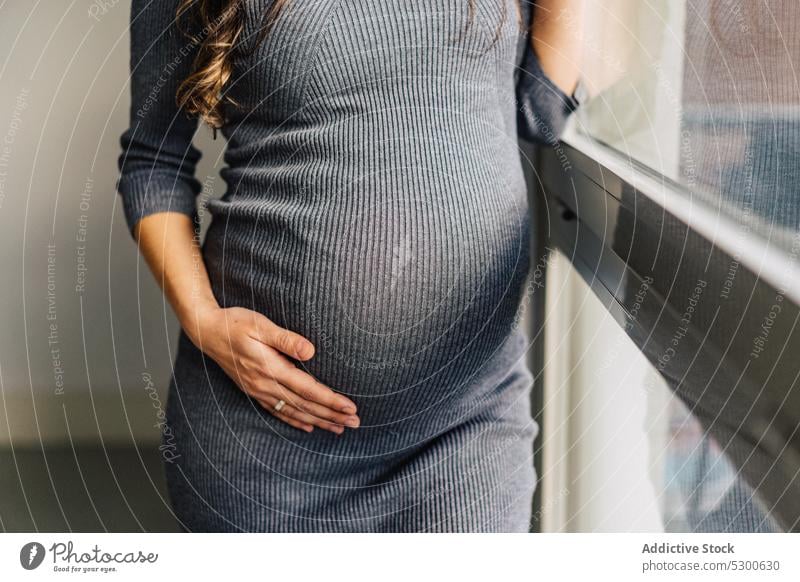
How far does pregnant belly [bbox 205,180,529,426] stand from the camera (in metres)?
0.33

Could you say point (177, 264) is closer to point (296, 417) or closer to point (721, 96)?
point (296, 417)

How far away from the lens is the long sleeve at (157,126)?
1.11 feet

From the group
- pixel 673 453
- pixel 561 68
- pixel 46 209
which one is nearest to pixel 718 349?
pixel 673 453

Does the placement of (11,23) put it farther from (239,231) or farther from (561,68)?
(561,68)

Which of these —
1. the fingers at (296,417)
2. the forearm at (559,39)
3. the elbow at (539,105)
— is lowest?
the fingers at (296,417)

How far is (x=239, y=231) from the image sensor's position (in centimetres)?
35

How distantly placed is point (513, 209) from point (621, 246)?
6 centimetres

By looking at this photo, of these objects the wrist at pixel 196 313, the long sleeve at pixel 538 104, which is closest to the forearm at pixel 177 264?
the wrist at pixel 196 313

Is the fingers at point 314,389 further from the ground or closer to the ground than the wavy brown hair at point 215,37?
closer to the ground

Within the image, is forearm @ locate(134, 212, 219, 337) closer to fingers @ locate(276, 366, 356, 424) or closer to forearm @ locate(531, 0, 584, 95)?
fingers @ locate(276, 366, 356, 424)

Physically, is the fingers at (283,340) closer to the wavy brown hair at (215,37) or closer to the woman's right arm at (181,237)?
the woman's right arm at (181,237)

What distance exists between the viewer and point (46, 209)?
338mm
